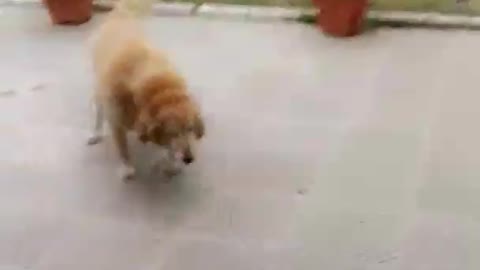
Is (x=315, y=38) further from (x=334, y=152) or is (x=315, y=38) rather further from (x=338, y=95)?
(x=334, y=152)

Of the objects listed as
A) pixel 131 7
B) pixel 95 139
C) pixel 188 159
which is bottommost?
pixel 95 139

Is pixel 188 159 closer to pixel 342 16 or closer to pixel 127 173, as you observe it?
pixel 127 173

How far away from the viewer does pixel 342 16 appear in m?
2.99

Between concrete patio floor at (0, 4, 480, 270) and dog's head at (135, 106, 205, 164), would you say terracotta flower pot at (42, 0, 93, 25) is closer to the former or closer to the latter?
concrete patio floor at (0, 4, 480, 270)

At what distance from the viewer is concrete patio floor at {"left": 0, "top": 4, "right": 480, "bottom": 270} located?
79.0 inches

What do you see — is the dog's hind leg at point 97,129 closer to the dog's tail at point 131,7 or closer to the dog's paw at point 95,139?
the dog's paw at point 95,139

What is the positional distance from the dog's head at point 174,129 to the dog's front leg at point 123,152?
0.16 metres

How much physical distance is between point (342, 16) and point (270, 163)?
884 mm

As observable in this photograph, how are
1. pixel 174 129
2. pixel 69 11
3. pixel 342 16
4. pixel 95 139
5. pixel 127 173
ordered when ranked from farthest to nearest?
pixel 69 11 → pixel 342 16 → pixel 95 139 → pixel 127 173 → pixel 174 129

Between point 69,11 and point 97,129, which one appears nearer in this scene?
point 97,129

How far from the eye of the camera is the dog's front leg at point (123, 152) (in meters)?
2.27

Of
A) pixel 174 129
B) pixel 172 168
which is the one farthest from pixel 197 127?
pixel 172 168

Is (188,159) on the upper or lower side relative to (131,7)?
lower

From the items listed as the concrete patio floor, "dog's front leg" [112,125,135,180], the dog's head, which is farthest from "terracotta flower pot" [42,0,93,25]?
the dog's head
